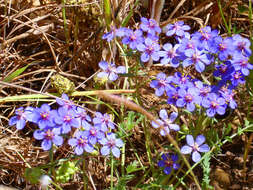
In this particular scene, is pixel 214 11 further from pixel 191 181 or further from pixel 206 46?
pixel 191 181

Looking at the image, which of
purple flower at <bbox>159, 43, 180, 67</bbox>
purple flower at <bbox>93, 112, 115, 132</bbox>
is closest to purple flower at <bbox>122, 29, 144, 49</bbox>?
purple flower at <bbox>159, 43, 180, 67</bbox>

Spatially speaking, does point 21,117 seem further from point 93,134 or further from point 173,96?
point 173,96

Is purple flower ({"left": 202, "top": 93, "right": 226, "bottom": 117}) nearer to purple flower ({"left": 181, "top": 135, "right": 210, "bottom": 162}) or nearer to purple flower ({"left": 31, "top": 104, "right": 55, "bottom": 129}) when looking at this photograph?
purple flower ({"left": 181, "top": 135, "right": 210, "bottom": 162})

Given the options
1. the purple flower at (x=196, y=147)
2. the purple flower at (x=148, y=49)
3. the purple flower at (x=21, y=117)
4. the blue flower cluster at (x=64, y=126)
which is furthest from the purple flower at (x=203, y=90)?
the purple flower at (x=21, y=117)

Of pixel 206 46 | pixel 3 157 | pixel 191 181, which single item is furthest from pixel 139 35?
pixel 3 157

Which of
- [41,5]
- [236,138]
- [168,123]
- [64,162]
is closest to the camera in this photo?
[64,162]

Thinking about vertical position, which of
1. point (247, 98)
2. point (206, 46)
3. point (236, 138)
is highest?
point (206, 46)
